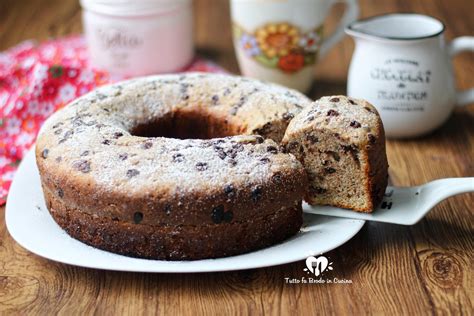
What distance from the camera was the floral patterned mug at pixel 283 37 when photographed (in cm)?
215

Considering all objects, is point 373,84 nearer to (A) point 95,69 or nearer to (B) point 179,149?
(B) point 179,149

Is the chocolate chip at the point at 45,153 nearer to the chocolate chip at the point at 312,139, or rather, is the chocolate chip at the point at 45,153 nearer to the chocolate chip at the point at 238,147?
the chocolate chip at the point at 238,147

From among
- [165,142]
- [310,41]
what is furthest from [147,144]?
[310,41]

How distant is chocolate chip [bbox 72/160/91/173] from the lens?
1430mm

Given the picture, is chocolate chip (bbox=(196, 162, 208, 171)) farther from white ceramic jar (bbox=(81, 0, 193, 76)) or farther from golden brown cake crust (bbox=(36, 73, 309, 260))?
white ceramic jar (bbox=(81, 0, 193, 76))

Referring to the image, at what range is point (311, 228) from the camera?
1.49 meters

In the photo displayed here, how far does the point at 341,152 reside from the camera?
151 cm

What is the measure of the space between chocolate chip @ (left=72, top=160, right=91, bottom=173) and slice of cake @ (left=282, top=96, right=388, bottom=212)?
39 centimetres

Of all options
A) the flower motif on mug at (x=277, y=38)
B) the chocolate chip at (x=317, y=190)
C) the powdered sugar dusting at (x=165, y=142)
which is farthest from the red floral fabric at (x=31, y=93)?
the chocolate chip at (x=317, y=190)

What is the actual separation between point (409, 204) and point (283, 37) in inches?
31.6

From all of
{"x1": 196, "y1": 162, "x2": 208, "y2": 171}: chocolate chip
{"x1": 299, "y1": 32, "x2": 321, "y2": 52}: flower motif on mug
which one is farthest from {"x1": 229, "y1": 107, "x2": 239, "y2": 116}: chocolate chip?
{"x1": 299, "y1": 32, "x2": 321, "y2": 52}: flower motif on mug

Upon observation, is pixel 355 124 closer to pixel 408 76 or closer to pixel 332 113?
pixel 332 113

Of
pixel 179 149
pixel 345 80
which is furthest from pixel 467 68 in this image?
pixel 179 149

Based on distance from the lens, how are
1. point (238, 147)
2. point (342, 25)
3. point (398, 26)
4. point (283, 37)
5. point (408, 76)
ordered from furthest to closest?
1. point (342, 25)
2. point (283, 37)
3. point (398, 26)
4. point (408, 76)
5. point (238, 147)
